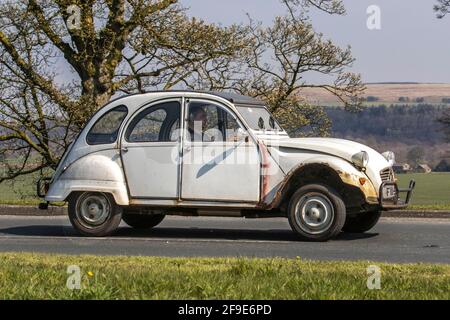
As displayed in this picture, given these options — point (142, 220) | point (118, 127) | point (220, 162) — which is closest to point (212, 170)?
point (220, 162)

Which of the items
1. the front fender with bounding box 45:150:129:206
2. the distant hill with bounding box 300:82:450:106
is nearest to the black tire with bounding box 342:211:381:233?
the front fender with bounding box 45:150:129:206

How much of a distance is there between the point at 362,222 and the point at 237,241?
70.1 inches

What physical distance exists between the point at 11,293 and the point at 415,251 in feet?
17.4

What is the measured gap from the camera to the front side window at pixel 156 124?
11.7 m

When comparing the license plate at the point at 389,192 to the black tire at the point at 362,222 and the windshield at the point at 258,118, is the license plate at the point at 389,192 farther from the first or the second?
the windshield at the point at 258,118

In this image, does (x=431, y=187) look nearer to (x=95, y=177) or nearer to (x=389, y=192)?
(x=389, y=192)

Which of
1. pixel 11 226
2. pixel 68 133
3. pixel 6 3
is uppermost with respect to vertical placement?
pixel 6 3

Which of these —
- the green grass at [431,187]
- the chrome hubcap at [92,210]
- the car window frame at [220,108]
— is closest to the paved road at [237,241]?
the chrome hubcap at [92,210]

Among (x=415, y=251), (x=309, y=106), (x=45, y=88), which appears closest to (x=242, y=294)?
(x=415, y=251)

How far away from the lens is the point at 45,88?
19.2 metres

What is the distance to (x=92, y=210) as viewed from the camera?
11.9m

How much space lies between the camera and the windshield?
38.6 feet

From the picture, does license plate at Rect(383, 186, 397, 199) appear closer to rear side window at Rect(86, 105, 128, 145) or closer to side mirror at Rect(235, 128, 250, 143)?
side mirror at Rect(235, 128, 250, 143)
